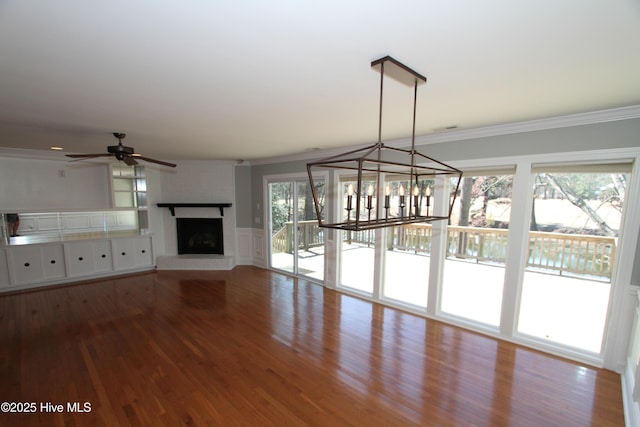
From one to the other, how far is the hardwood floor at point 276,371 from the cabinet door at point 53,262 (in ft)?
2.99

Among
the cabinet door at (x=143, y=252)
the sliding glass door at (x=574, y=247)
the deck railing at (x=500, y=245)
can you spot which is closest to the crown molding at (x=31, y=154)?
the cabinet door at (x=143, y=252)

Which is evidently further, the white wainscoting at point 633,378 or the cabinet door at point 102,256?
the cabinet door at point 102,256

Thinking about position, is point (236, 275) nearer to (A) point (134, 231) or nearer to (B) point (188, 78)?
(A) point (134, 231)

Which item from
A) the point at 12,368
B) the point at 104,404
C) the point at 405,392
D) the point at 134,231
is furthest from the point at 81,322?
the point at 405,392

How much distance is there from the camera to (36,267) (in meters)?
4.83

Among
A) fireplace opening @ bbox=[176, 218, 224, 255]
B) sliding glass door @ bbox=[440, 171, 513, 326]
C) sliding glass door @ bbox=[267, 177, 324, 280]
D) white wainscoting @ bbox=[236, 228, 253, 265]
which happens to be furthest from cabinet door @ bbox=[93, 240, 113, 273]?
sliding glass door @ bbox=[440, 171, 513, 326]

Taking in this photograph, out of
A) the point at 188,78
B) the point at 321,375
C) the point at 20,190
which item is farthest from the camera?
the point at 20,190

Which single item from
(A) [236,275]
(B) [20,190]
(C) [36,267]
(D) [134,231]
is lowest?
(A) [236,275]

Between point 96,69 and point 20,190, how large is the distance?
5.00 m

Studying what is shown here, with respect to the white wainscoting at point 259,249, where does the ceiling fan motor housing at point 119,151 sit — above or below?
above

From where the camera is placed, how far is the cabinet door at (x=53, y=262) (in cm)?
490

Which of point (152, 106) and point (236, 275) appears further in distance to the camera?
point (236, 275)

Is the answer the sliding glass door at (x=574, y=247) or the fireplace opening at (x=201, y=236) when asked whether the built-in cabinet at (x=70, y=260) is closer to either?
the fireplace opening at (x=201, y=236)

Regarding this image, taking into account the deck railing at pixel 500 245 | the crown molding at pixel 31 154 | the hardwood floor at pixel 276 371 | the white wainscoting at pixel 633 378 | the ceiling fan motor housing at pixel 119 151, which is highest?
the crown molding at pixel 31 154
